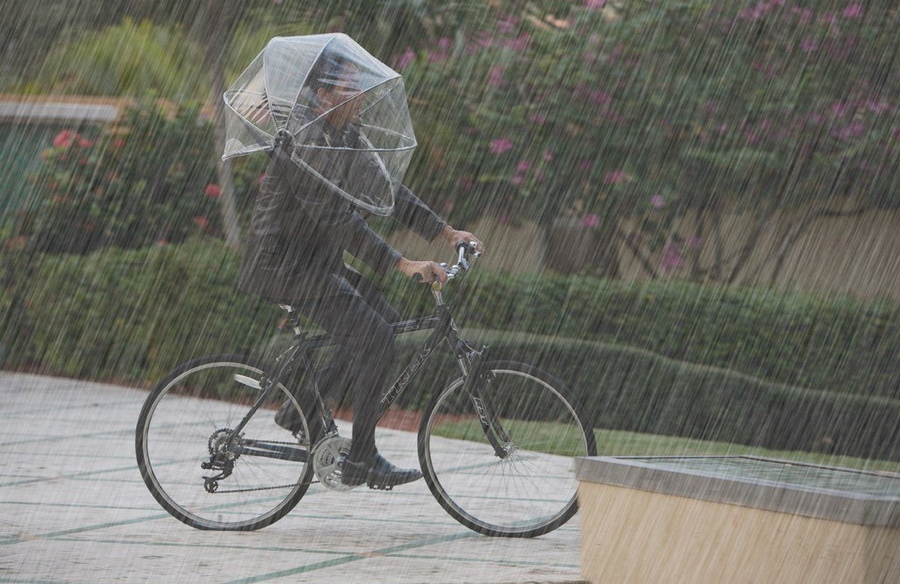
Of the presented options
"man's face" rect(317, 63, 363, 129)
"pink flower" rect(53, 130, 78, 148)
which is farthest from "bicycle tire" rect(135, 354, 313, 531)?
"pink flower" rect(53, 130, 78, 148)

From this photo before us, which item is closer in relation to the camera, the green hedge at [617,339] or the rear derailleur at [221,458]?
the rear derailleur at [221,458]

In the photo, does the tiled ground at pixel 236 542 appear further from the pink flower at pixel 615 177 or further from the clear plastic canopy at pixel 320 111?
the pink flower at pixel 615 177

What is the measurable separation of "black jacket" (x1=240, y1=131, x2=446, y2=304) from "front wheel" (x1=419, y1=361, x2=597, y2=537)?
2.27 feet

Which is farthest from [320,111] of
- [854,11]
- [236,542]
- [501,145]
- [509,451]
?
[854,11]

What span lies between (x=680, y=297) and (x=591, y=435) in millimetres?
6800

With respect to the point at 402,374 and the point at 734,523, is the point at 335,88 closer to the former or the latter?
the point at 402,374

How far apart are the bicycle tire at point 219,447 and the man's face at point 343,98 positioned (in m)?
1.08

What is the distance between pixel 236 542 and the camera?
519 cm

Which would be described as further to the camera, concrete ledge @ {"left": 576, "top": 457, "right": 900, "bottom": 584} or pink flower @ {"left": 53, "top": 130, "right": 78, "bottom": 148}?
pink flower @ {"left": 53, "top": 130, "right": 78, "bottom": 148}

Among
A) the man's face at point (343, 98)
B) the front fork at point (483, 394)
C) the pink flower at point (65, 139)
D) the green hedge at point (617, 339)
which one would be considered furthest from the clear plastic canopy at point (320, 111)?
the pink flower at point (65, 139)

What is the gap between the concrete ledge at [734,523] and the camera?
3654 millimetres

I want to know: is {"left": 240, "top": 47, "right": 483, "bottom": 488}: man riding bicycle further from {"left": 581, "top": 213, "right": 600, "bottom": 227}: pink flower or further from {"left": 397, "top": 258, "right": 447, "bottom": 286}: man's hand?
{"left": 581, "top": 213, "right": 600, "bottom": 227}: pink flower

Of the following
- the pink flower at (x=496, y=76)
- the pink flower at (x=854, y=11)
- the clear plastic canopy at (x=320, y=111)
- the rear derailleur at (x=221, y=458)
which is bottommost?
the rear derailleur at (x=221, y=458)

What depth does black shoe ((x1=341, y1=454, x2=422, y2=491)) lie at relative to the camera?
5.17 metres
